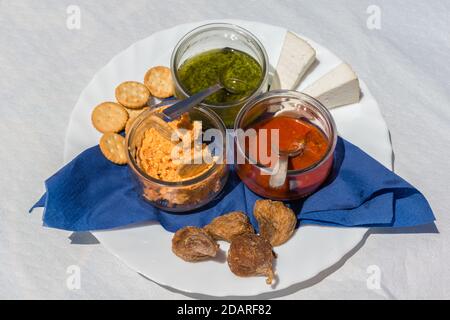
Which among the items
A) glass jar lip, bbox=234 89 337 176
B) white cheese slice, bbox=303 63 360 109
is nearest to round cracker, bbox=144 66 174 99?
glass jar lip, bbox=234 89 337 176

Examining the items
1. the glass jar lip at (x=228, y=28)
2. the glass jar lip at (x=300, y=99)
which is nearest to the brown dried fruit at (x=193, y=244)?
the glass jar lip at (x=300, y=99)

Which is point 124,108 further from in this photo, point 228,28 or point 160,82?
point 228,28

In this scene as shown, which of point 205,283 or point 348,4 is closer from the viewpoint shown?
point 205,283

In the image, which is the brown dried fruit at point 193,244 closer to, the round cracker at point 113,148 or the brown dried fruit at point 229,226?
the brown dried fruit at point 229,226

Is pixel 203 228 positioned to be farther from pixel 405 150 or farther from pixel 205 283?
pixel 405 150

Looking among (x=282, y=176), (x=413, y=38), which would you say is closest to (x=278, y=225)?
(x=282, y=176)
